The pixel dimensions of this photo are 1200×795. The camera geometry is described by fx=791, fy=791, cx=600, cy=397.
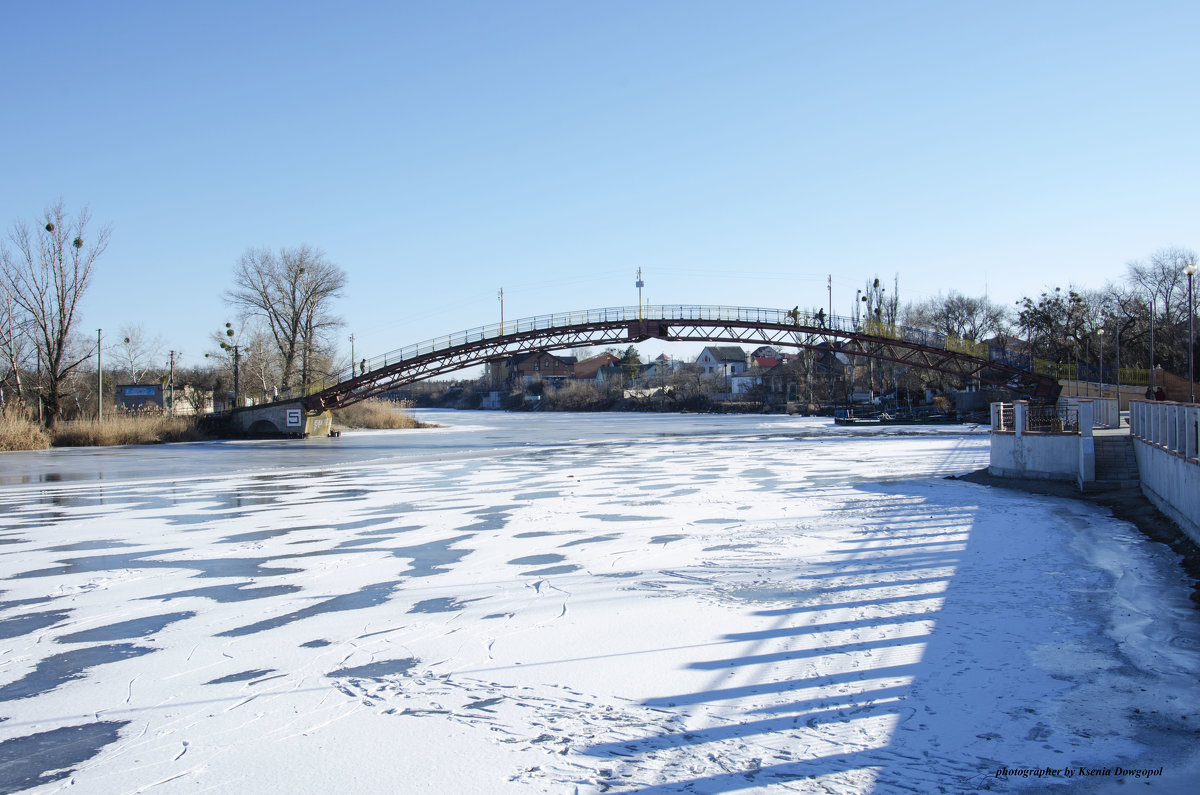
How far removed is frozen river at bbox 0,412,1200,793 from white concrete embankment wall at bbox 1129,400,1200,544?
0.92 m

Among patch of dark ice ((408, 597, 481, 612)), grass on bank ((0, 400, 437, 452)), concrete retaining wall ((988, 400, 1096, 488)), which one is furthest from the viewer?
grass on bank ((0, 400, 437, 452))

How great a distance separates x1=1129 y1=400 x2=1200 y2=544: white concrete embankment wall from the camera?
1165 centimetres

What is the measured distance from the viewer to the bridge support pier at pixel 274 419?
Result: 48.1 metres

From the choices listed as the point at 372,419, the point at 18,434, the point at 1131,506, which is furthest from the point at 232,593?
the point at 372,419

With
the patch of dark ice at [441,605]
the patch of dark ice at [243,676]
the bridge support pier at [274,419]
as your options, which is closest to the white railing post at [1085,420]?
the patch of dark ice at [441,605]

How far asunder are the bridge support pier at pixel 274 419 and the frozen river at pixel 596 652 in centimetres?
3408

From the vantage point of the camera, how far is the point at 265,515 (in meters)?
15.0

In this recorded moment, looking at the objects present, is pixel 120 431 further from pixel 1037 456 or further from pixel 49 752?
pixel 49 752

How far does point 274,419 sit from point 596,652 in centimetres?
4611

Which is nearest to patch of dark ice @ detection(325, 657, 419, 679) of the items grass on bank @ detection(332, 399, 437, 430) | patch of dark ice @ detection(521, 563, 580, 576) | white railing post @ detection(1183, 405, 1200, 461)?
patch of dark ice @ detection(521, 563, 580, 576)

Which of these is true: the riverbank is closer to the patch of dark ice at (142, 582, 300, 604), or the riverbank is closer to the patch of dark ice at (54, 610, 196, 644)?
the patch of dark ice at (142, 582, 300, 604)

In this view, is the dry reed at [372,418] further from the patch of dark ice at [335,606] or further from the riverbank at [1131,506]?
the patch of dark ice at [335,606]

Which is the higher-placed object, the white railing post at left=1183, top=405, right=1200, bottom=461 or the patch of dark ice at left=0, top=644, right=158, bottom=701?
the white railing post at left=1183, top=405, right=1200, bottom=461

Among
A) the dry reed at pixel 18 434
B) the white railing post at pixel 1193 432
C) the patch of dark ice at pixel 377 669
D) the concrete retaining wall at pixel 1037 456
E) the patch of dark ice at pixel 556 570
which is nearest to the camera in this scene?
the patch of dark ice at pixel 377 669
